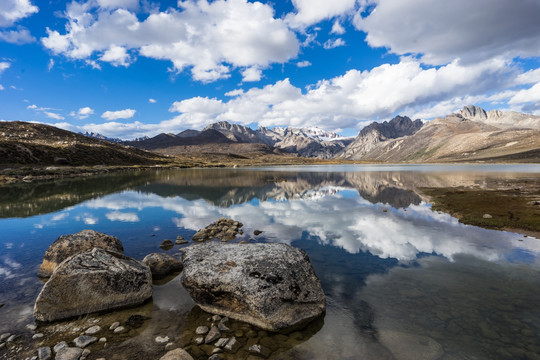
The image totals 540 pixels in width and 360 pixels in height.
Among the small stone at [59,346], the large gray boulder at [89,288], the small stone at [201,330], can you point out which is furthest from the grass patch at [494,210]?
the small stone at [59,346]

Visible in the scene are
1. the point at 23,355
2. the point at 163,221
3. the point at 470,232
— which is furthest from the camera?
the point at 163,221

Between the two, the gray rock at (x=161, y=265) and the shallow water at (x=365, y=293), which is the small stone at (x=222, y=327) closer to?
the shallow water at (x=365, y=293)

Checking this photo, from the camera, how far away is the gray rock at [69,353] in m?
10.1

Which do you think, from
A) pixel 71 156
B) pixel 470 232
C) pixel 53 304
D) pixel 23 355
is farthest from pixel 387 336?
pixel 71 156

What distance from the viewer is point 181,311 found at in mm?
13797

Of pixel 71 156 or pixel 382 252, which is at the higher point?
pixel 71 156

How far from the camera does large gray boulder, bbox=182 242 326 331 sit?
12.5m

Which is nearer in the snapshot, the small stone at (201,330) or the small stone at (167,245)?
the small stone at (201,330)

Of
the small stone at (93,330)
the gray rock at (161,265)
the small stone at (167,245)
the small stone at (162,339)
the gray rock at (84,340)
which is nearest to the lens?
the gray rock at (84,340)

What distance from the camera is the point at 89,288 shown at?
13117 mm

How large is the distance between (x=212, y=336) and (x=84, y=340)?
17.8 ft

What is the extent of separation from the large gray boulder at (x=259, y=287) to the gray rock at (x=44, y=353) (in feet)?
19.0

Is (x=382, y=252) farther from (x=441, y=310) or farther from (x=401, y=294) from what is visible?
(x=441, y=310)

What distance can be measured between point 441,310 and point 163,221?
103 ft
